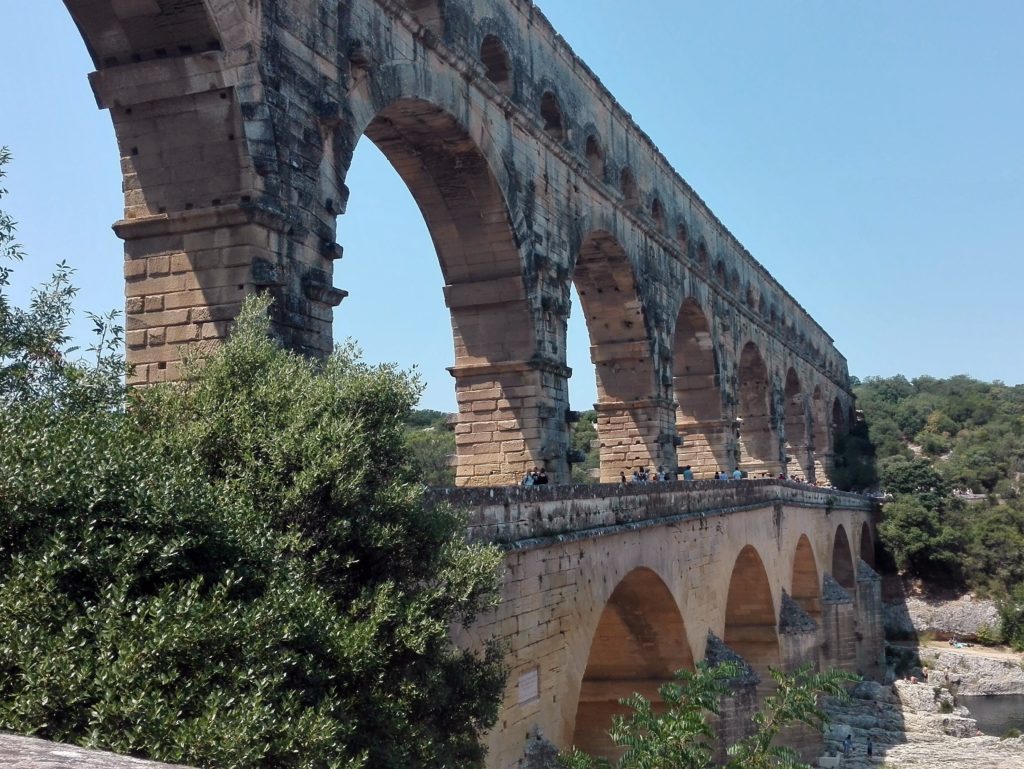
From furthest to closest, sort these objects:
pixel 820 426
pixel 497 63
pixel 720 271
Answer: pixel 820 426 → pixel 720 271 → pixel 497 63

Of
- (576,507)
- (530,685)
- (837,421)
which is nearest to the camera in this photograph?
(530,685)

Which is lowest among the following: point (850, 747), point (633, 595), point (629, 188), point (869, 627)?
point (850, 747)

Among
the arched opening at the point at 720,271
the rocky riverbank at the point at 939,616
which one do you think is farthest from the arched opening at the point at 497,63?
the rocky riverbank at the point at 939,616

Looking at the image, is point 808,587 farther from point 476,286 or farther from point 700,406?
point 476,286

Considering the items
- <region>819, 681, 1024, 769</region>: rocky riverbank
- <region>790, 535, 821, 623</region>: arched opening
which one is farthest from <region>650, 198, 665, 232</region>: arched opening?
<region>819, 681, 1024, 769</region>: rocky riverbank

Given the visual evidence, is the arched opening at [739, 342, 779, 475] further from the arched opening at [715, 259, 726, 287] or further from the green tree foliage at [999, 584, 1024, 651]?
the green tree foliage at [999, 584, 1024, 651]

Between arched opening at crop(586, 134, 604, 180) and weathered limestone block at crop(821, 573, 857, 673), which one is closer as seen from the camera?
arched opening at crop(586, 134, 604, 180)

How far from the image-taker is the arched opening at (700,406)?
82.4ft

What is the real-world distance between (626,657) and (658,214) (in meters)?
11.6

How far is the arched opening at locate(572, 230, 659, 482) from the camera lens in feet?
64.7

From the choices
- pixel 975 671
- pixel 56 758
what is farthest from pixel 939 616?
pixel 56 758

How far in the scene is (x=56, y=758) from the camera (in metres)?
2.64

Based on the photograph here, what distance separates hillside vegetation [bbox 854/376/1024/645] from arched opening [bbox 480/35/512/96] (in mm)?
30726

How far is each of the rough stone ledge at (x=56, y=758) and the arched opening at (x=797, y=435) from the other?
126 ft
